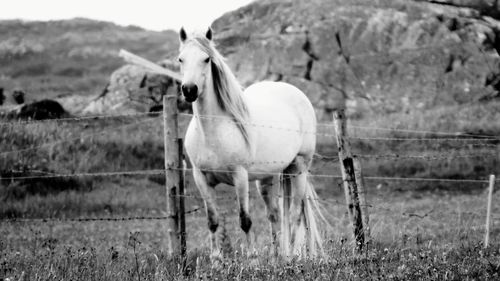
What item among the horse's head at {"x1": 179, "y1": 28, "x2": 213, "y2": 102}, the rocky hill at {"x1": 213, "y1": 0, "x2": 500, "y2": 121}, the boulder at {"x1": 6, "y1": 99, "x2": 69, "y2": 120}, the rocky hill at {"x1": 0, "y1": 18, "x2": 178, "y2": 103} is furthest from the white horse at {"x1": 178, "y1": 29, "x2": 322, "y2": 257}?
the rocky hill at {"x1": 0, "y1": 18, "x2": 178, "y2": 103}

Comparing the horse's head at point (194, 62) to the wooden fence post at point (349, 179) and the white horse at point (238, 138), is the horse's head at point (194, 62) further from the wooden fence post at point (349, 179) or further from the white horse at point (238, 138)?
the wooden fence post at point (349, 179)

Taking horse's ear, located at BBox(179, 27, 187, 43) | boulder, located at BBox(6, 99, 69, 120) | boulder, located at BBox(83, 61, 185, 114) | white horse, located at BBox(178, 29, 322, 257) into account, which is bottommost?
white horse, located at BBox(178, 29, 322, 257)

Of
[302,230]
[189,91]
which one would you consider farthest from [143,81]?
→ [189,91]

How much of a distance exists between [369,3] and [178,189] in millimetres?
21313

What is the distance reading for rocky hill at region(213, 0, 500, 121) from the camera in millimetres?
22203

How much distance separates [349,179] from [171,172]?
2.23m

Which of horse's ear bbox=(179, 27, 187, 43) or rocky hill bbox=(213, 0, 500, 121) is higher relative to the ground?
rocky hill bbox=(213, 0, 500, 121)

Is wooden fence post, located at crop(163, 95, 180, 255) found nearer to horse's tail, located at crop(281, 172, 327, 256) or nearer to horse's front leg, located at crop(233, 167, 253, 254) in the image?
horse's front leg, located at crop(233, 167, 253, 254)

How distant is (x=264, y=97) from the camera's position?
8.00m

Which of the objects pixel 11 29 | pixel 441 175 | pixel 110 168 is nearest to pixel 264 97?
Answer: pixel 110 168

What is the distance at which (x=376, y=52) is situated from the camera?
78.1 ft

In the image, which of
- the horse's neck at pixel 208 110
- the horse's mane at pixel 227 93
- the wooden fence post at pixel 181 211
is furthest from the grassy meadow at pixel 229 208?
the horse's mane at pixel 227 93

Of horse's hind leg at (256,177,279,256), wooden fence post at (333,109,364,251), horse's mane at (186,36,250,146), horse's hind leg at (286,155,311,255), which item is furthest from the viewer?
horse's hind leg at (256,177,279,256)

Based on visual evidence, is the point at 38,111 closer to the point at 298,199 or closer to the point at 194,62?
the point at 298,199
